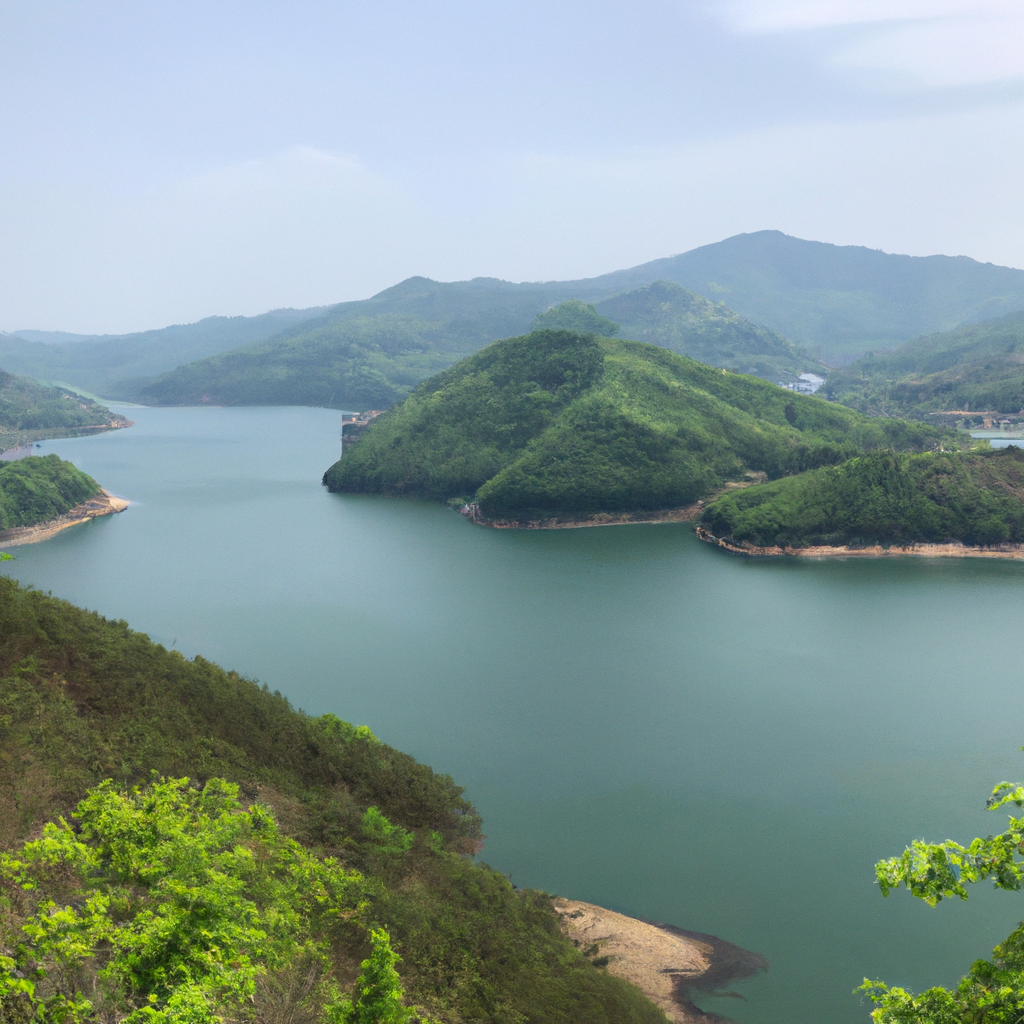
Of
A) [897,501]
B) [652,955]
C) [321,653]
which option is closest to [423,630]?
[321,653]

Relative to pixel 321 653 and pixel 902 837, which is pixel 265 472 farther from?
pixel 902 837

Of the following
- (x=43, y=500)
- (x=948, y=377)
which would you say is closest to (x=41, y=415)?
(x=43, y=500)

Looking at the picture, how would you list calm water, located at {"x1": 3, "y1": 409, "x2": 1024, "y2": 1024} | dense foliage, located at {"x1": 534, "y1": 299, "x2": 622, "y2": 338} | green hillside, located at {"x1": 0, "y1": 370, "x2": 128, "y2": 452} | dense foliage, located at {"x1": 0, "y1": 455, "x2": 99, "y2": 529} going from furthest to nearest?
dense foliage, located at {"x1": 534, "y1": 299, "x2": 622, "y2": 338}
green hillside, located at {"x1": 0, "y1": 370, "x2": 128, "y2": 452}
dense foliage, located at {"x1": 0, "y1": 455, "x2": 99, "y2": 529}
calm water, located at {"x1": 3, "y1": 409, "x2": 1024, "y2": 1024}

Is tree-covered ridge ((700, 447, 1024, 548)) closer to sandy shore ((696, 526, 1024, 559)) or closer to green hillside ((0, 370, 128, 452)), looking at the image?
sandy shore ((696, 526, 1024, 559))

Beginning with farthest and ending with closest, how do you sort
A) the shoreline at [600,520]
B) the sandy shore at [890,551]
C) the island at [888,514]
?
the shoreline at [600,520] < the island at [888,514] < the sandy shore at [890,551]

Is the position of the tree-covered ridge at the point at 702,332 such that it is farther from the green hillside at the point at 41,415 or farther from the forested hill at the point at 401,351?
the green hillside at the point at 41,415

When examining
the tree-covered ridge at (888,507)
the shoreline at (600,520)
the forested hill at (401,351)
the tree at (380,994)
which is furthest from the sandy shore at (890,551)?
the forested hill at (401,351)

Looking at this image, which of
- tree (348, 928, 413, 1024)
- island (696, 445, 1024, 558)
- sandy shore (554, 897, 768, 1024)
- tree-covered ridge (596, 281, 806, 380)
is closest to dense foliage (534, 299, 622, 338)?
tree-covered ridge (596, 281, 806, 380)

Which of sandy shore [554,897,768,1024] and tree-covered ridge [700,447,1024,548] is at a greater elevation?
tree-covered ridge [700,447,1024,548]
